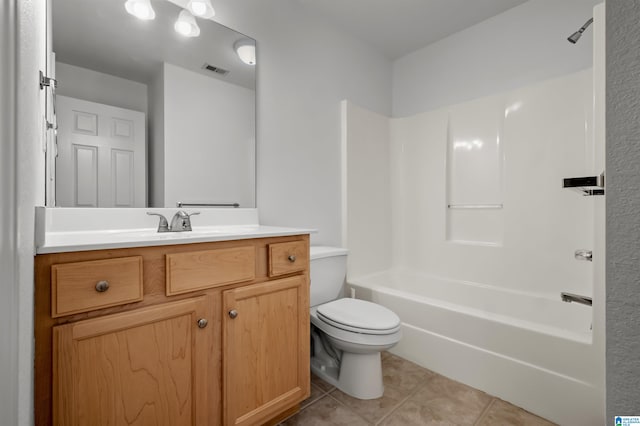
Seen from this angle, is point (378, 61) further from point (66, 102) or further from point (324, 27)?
point (66, 102)

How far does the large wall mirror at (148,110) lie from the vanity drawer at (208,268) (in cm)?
61

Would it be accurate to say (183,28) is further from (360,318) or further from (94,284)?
(360,318)

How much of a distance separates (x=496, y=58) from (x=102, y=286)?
287cm

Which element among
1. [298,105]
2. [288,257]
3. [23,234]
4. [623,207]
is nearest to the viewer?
[623,207]

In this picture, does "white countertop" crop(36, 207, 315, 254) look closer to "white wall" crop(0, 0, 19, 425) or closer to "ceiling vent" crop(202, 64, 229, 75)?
"white wall" crop(0, 0, 19, 425)

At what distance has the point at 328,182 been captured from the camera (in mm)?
2285

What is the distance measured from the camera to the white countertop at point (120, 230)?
80 centimetres

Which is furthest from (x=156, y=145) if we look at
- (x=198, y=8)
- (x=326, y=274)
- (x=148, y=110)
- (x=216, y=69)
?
(x=326, y=274)

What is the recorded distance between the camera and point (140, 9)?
143cm

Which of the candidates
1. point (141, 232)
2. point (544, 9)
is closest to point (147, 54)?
point (141, 232)

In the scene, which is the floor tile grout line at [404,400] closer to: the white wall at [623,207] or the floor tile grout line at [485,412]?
the floor tile grout line at [485,412]

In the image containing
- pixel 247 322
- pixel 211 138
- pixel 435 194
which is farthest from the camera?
pixel 435 194

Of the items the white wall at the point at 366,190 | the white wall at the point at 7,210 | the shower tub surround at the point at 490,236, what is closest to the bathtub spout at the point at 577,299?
the shower tub surround at the point at 490,236

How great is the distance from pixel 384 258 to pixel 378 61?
1859mm
